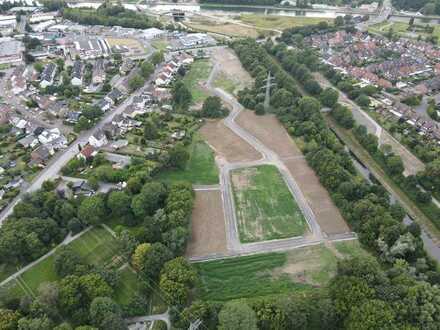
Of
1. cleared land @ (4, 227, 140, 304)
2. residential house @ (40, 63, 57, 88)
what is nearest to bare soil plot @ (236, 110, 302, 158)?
cleared land @ (4, 227, 140, 304)

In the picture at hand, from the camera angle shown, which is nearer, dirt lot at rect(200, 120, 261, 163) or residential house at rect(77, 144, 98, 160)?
residential house at rect(77, 144, 98, 160)

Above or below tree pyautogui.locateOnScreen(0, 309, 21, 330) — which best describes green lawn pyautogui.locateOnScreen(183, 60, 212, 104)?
above

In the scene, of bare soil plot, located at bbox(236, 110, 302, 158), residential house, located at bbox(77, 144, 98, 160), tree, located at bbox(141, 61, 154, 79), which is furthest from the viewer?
tree, located at bbox(141, 61, 154, 79)

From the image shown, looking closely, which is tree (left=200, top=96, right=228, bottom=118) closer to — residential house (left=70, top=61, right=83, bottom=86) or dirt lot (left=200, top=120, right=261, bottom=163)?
dirt lot (left=200, top=120, right=261, bottom=163)

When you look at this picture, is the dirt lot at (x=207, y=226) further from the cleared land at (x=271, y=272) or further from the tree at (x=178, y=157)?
the tree at (x=178, y=157)

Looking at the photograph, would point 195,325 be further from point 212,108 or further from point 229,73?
point 229,73

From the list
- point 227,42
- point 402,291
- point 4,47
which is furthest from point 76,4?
point 402,291
